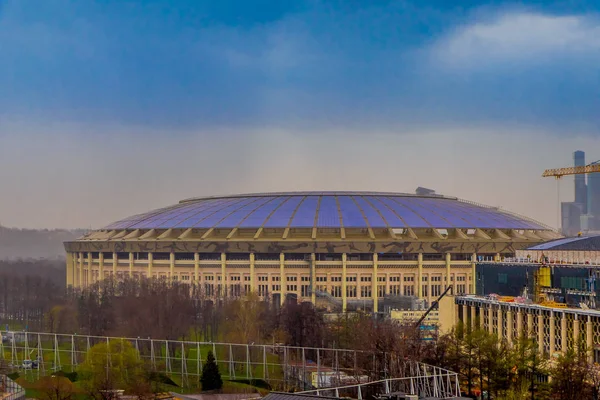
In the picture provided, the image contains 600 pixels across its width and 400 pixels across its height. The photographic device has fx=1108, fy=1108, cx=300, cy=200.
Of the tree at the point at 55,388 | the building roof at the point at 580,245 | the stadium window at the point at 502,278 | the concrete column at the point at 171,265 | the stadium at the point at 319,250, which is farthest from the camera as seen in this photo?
the concrete column at the point at 171,265

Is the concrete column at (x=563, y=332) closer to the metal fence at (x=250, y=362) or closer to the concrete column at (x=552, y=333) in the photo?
the concrete column at (x=552, y=333)

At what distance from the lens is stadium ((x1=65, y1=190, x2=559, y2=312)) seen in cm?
8725

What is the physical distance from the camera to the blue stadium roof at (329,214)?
3629 inches

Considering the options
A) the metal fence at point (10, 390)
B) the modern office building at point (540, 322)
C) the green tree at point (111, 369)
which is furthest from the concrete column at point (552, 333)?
the metal fence at point (10, 390)

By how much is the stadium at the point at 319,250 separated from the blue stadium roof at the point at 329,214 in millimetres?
168

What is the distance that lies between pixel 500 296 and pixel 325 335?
998 cm

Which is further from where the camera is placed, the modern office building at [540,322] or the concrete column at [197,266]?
the concrete column at [197,266]

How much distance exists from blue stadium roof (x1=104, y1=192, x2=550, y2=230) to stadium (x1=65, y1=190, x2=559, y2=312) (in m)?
0.17

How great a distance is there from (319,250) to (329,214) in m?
8.22

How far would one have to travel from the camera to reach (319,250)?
8700 cm

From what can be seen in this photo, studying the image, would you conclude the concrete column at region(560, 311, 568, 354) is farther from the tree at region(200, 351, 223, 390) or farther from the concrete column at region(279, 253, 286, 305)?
the concrete column at region(279, 253, 286, 305)

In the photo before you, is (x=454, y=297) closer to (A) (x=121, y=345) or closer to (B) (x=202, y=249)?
(A) (x=121, y=345)

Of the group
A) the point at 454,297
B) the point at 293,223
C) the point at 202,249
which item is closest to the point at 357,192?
the point at 293,223

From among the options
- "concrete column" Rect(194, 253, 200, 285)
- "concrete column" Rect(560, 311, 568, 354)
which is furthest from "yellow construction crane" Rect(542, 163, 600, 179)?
"concrete column" Rect(560, 311, 568, 354)
